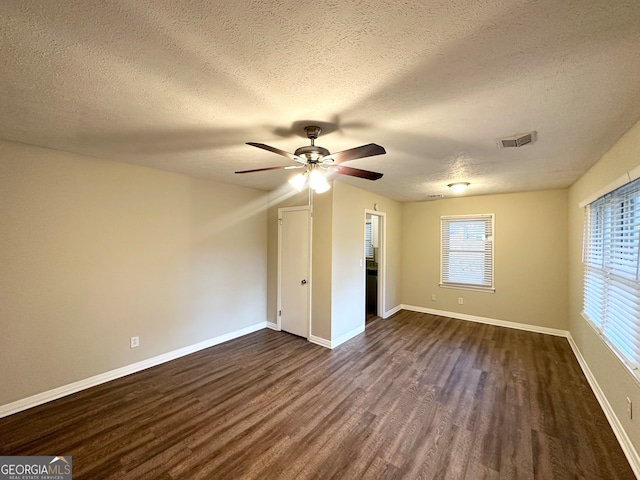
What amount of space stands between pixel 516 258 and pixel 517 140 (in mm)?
3257

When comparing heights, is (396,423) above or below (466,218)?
below

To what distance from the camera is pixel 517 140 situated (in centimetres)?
216

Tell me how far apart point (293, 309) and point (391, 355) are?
1.64m

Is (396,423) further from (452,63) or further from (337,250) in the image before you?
(452,63)

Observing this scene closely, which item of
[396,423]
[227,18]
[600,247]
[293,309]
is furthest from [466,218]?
[227,18]

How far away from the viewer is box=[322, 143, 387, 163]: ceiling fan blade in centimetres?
162

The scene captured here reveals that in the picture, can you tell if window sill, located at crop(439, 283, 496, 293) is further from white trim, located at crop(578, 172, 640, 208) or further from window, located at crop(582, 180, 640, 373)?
white trim, located at crop(578, 172, 640, 208)

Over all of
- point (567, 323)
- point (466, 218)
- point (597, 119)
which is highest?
point (597, 119)

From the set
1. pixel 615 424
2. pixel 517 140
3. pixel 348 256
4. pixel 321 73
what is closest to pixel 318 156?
pixel 321 73

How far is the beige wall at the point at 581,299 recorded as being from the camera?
6.31 feet

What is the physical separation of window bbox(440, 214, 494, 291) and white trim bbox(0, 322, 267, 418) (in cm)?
419

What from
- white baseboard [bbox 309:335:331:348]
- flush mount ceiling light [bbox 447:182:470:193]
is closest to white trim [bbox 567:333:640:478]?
flush mount ceiling light [bbox 447:182:470:193]

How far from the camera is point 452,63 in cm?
126

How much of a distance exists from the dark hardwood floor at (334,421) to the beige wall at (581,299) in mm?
249
